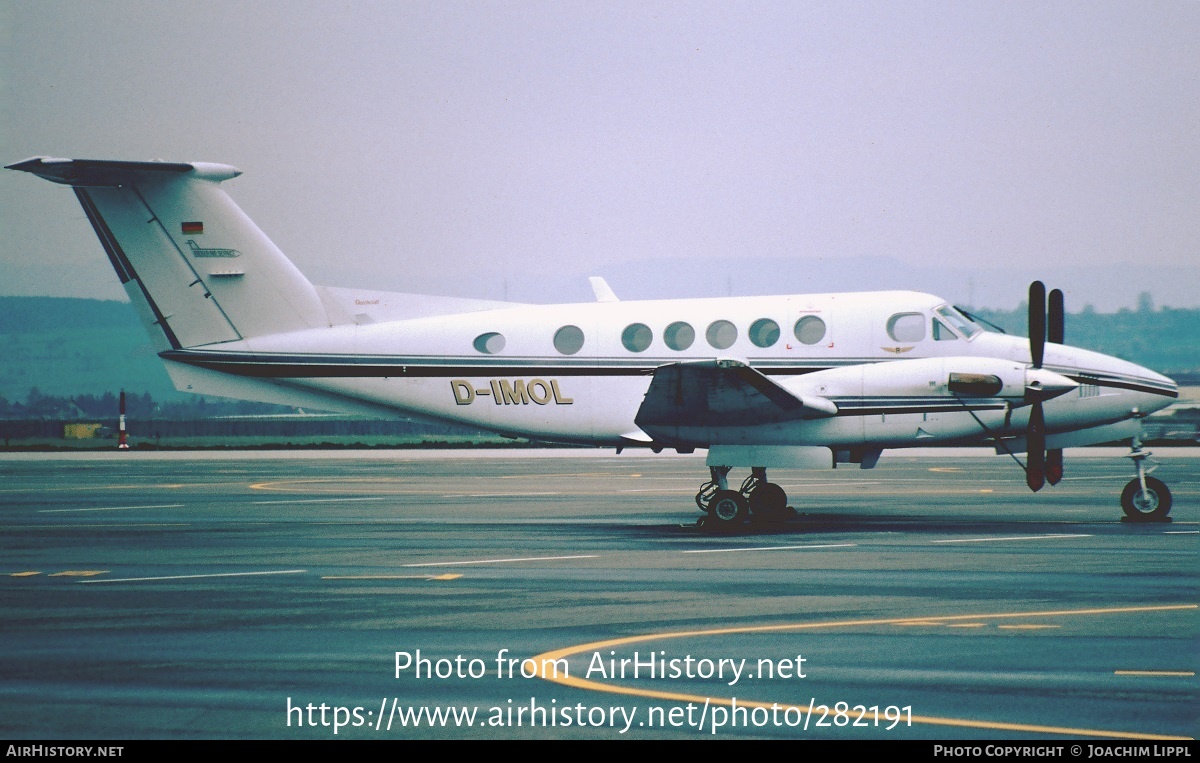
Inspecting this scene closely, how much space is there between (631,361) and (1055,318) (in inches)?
241

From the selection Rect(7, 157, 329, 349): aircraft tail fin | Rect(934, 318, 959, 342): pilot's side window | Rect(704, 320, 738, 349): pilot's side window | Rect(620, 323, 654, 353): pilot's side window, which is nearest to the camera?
Rect(934, 318, 959, 342): pilot's side window

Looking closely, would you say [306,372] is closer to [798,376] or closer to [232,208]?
[232,208]

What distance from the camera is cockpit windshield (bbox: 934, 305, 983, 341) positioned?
56.6 ft

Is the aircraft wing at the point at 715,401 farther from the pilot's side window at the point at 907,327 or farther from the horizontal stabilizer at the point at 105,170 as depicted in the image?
the horizontal stabilizer at the point at 105,170

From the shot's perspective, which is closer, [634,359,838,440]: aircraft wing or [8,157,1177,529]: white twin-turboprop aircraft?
[634,359,838,440]: aircraft wing

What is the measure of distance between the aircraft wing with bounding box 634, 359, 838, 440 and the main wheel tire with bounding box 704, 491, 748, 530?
104 cm

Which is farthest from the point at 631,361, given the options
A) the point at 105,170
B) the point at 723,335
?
the point at 105,170

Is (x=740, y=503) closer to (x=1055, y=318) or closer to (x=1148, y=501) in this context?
(x=1055, y=318)

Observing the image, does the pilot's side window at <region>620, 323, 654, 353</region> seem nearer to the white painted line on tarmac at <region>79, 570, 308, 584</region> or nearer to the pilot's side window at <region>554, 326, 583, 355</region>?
the pilot's side window at <region>554, 326, 583, 355</region>

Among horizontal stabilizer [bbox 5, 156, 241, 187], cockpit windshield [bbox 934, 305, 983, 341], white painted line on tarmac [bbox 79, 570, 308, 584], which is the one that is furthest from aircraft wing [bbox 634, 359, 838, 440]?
horizontal stabilizer [bbox 5, 156, 241, 187]

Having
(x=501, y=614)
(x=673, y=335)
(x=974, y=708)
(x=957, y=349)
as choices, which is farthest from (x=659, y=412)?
(x=974, y=708)

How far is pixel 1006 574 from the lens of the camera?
38.9 ft

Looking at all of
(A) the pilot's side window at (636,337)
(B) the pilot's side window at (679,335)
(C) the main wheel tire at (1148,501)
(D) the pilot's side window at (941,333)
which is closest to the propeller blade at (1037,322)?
(D) the pilot's side window at (941,333)

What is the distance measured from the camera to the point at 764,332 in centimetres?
1753
